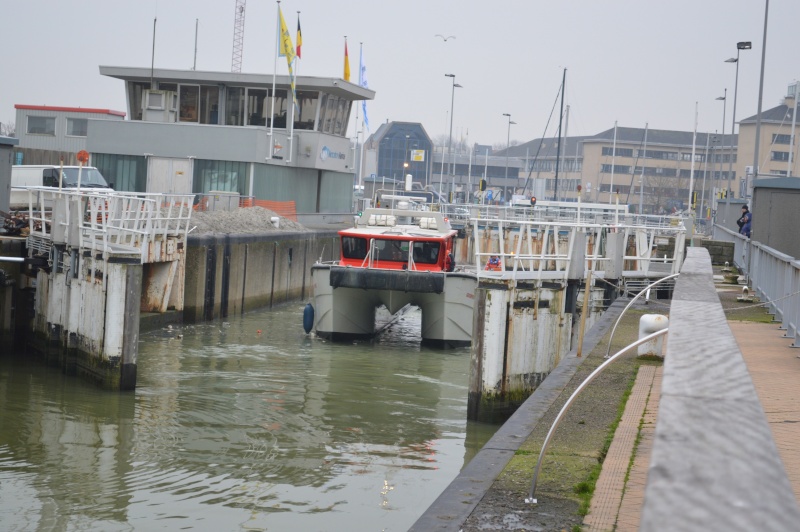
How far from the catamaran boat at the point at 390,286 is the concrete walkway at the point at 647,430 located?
10445 millimetres

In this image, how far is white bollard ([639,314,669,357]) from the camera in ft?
38.3

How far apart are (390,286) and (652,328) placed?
451 inches

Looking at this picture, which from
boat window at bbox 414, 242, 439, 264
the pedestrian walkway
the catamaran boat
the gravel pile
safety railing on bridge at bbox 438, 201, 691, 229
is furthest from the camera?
safety railing on bridge at bbox 438, 201, 691, 229

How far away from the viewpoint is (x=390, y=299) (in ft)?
79.2

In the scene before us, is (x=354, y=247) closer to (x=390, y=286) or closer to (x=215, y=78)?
(x=390, y=286)

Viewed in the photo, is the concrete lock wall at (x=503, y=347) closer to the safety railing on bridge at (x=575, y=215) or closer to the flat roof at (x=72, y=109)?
the safety railing on bridge at (x=575, y=215)

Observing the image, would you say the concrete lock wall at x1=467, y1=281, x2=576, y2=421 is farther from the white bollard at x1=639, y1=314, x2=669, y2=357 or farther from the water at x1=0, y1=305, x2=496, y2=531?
the white bollard at x1=639, y1=314, x2=669, y2=357

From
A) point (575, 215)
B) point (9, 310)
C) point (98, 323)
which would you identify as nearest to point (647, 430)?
point (98, 323)

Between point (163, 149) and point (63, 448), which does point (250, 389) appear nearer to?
point (63, 448)

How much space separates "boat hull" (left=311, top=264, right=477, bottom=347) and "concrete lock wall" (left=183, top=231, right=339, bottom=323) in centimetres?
420

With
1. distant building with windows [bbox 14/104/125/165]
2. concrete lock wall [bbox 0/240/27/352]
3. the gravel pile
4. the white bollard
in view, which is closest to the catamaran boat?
the gravel pile

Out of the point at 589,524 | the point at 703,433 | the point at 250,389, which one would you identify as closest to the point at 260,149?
the point at 250,389

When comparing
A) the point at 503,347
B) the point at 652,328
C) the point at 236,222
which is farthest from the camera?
the point at 236,222

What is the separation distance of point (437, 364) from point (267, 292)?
11775mm
